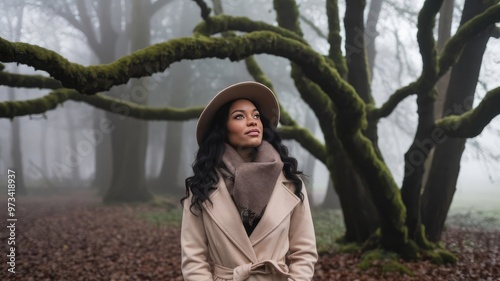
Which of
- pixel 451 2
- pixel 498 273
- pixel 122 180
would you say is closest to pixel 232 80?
pixel 122 180

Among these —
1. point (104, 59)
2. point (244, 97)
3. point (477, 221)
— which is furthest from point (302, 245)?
point (104, 59)

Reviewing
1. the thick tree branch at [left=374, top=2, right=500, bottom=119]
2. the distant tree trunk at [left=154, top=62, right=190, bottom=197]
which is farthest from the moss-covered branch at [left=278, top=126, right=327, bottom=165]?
the distant tree trunk at [left=154, top=62, right=190, bottom=197]

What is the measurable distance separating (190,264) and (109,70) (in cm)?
256

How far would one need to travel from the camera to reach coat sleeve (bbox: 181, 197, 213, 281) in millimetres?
2334

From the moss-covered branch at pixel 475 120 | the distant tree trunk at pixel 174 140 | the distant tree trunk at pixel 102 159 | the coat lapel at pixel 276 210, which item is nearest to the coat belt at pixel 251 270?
the coat lapel at pixel 276 210

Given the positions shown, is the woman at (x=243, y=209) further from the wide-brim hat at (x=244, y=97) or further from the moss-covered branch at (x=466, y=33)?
the moss-covered branch at (x=466, y=33)

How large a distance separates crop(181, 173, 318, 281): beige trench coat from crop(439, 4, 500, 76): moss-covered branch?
18.0 feet

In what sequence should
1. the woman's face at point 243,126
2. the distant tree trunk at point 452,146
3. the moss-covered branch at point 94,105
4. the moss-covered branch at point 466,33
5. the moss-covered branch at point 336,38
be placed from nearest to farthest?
the woman's face at point 243,126 → the moss-covered branch at point 466,33 → the moss-covered branch at point 94,105 → the moss-covered branch at point 336,38 → the distant tree trunk at point 452,146

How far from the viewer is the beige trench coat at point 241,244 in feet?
7.66

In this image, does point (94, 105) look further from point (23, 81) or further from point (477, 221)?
point (477, 221)

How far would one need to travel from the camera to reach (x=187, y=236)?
242cm

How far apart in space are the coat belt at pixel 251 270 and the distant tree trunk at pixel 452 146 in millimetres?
6671

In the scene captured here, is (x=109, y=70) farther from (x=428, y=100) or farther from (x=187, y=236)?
(x=428, y=100)

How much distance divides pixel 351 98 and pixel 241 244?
4204 millimetres
